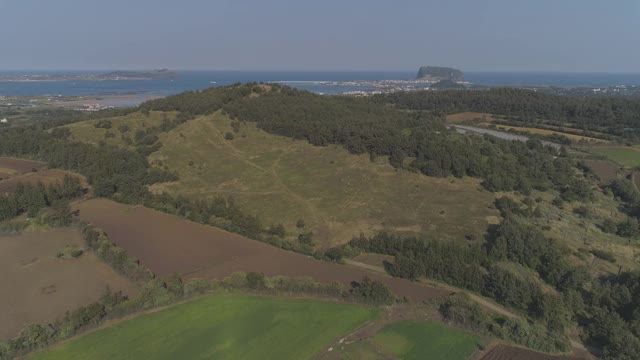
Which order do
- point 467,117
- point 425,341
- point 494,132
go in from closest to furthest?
point 425,341, point 494,132, point 467,117

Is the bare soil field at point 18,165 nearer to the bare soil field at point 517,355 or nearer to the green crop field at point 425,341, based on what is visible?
the green crop field at point 425,341

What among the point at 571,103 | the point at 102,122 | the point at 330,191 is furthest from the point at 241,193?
the point at 571,103

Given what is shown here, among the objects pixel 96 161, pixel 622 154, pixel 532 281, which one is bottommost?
pixel 532 281

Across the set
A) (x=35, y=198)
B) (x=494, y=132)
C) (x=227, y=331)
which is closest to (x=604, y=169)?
(x=494, y=132)

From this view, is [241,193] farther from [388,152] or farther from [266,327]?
[266,327]

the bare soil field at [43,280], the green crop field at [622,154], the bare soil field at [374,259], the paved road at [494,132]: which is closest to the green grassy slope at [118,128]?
the bare soil field at [43,280]

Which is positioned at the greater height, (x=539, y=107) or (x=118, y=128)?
(x=539, y=107)

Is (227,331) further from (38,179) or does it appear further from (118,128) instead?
(118,128)
